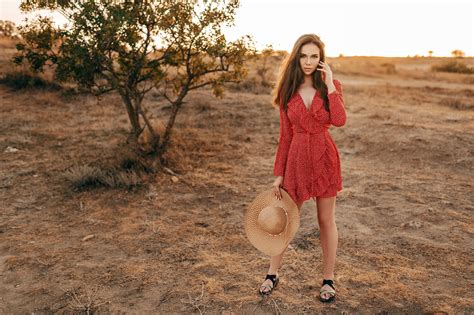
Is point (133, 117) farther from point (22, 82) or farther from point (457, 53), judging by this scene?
point (457, 53)

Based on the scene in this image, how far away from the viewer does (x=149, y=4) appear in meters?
5.76

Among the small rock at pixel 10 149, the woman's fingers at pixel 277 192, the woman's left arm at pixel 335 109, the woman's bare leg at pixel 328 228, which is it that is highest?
the woman's left arm at pixel 335 109

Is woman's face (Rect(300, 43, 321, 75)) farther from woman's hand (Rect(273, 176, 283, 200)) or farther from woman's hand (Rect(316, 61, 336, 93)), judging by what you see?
woman's hand (Rect(273, 176, 283, 200))

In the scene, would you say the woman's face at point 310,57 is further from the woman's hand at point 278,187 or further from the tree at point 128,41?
the tree at point 128,41

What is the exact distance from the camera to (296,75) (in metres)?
3.23

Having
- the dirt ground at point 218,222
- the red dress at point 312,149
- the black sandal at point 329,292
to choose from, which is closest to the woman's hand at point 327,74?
the red dress at point 312,149

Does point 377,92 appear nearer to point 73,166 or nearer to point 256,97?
point 256,97

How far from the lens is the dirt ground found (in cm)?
362

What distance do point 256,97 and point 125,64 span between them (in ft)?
17.8

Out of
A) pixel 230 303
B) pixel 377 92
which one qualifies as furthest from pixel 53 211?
pixel 377 92

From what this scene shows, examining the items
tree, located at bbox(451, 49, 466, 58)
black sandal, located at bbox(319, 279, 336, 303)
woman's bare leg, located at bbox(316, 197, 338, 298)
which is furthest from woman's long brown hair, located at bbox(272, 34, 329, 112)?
tree, located at bbox(451, 49, 466, 58)

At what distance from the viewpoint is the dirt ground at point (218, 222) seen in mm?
3625

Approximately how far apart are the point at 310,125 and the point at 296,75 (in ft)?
1.32

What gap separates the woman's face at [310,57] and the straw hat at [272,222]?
95 centimetres
